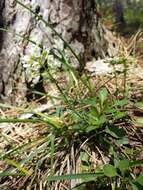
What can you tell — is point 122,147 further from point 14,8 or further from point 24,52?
point 14,8

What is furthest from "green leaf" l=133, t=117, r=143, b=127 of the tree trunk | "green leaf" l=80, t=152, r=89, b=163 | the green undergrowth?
the tree trunk

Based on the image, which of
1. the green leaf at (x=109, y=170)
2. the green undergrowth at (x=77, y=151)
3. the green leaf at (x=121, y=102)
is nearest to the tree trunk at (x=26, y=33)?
the green undergrowth at (x=77, y=151)

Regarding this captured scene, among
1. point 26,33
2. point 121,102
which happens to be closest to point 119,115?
point 121,102

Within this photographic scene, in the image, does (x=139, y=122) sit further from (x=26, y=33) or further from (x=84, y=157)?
(x=26, y=33)

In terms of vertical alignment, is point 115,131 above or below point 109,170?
above

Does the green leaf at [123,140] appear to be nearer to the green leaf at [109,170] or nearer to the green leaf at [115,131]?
the green leaf at [115,131]

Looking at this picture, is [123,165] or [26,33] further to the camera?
[26,33]

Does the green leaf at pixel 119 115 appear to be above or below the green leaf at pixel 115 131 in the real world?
above

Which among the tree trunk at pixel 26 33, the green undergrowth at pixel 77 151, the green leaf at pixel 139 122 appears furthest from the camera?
the tree trunk at pixel 26 33

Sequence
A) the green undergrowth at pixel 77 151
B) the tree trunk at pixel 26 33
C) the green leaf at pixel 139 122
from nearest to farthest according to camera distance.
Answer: the green undergrowth at pixel 77 151 < the green leaf at pixel 139 122 < the tree trunk at pixel 26 33

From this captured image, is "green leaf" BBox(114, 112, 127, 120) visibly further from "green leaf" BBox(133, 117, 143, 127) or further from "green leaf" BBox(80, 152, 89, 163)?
"green leaf" BBox(80, 152, 89, 163)
